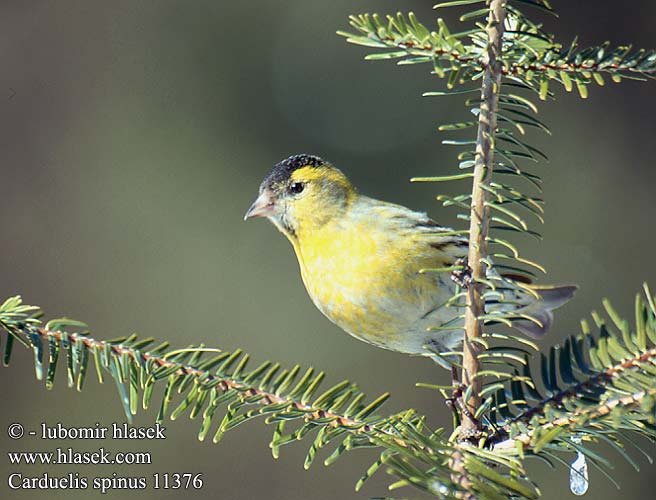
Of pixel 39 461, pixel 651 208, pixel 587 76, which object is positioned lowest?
pixel 39 461

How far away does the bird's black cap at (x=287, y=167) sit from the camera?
2.71 m

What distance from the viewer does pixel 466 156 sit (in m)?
1.42

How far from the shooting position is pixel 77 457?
3.35 meters

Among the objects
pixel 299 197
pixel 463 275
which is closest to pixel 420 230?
pixel 299 197

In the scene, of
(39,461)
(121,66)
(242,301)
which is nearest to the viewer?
(39,461)

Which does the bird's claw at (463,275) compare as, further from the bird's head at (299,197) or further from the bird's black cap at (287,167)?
the bird's black cap at (287,167)

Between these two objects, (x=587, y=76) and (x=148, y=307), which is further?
(x=148, y=307)

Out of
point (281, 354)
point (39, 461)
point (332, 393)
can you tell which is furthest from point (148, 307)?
point (332, 393)

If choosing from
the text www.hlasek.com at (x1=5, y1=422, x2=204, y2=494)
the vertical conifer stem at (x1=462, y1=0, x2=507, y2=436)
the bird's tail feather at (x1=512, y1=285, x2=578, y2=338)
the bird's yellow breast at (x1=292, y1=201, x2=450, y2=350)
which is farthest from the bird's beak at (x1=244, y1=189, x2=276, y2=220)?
the vertical conifer stem at (x1=462, y1=0, x2=507, y2=436)

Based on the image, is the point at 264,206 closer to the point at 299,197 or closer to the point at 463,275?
the point at 299,197

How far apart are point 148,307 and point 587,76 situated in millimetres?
3317

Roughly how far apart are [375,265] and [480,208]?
0.86m

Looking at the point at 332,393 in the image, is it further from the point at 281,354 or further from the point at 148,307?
the point at 148,307

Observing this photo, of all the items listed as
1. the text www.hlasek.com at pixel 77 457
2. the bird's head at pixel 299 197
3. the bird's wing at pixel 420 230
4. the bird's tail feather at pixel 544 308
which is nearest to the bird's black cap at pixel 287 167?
the bird's head at pixel 299 197
